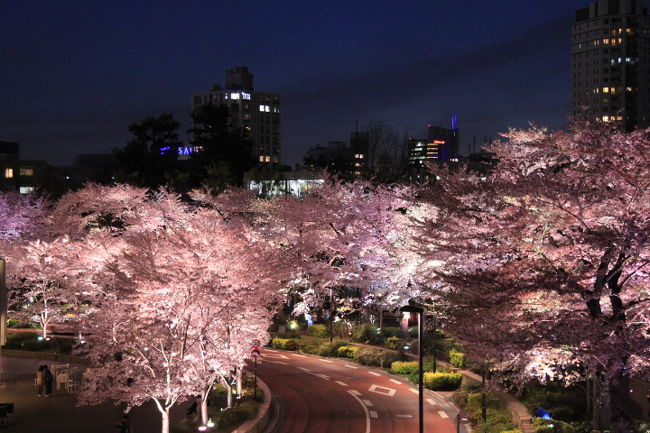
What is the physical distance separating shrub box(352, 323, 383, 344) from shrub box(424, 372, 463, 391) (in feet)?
31.8

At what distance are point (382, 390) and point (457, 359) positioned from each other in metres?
4.44

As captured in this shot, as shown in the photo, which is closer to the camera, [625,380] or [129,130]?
[625,380]

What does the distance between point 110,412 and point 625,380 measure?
19.0 m

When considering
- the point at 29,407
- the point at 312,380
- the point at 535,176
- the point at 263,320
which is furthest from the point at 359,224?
the point at 535,176

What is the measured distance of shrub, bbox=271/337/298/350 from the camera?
4141 cm

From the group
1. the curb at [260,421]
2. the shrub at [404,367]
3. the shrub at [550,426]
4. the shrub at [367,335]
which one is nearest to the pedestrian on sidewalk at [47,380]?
the curb at [260,421]

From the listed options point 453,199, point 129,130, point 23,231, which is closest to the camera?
point 453,199

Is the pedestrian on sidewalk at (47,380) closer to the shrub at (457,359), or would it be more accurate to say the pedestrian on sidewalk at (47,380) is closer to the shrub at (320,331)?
the shrub at (320,331)

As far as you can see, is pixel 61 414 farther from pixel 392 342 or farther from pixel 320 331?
pixel 320 331

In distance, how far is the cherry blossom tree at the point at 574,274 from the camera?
52.7 ft

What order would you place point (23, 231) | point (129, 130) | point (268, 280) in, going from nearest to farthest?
1. point (268, 280)
2. point (23, 231)
3. point (129, 130)

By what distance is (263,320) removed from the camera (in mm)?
24891

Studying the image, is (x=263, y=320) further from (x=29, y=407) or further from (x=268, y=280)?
(x=29, y=407)

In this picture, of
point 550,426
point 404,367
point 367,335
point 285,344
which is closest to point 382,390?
point 404,367
